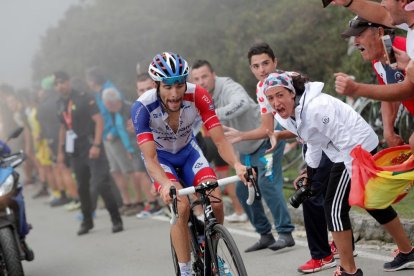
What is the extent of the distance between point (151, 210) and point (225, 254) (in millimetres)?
6918

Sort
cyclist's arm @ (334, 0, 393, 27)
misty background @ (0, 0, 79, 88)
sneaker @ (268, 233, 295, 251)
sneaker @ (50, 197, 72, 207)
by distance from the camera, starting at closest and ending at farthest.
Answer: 1. cyclist's arm @ (334, 0, 393, 27)
2. sneaker @ (268, 233, 295, 251)
3. sneaker @ (50, 197, 72, 207)
4. misty background @ (0, 0, 79, 88)

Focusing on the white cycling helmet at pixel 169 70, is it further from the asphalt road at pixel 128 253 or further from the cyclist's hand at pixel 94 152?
the cyclist's hand at pixel 94 152

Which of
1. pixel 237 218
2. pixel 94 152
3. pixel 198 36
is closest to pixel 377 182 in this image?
pixel 237 218

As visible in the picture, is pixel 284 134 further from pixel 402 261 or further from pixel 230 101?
pixel 402 261

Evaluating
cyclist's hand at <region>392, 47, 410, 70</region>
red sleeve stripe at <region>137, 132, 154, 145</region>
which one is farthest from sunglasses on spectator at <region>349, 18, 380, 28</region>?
red sleeve stripe at <region>137, 132, 154, 145</region>

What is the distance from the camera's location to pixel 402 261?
621cm

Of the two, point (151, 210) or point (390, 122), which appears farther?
point (151, 210)

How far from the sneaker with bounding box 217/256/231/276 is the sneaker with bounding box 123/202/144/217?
7.28m

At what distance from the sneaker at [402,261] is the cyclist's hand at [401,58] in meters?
1.62

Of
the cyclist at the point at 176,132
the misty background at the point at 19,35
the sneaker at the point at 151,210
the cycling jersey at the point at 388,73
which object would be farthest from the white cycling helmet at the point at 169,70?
the misty background at the point at 19,35

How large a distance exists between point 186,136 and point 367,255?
1.89 m

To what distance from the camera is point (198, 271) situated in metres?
6.07

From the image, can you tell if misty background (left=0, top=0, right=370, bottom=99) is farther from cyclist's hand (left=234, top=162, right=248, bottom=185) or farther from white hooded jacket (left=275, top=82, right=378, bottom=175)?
cyclist's hand (left=234, top=162, right=248, bottom=185)

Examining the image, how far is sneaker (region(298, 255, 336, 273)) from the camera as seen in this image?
22.2 feet
